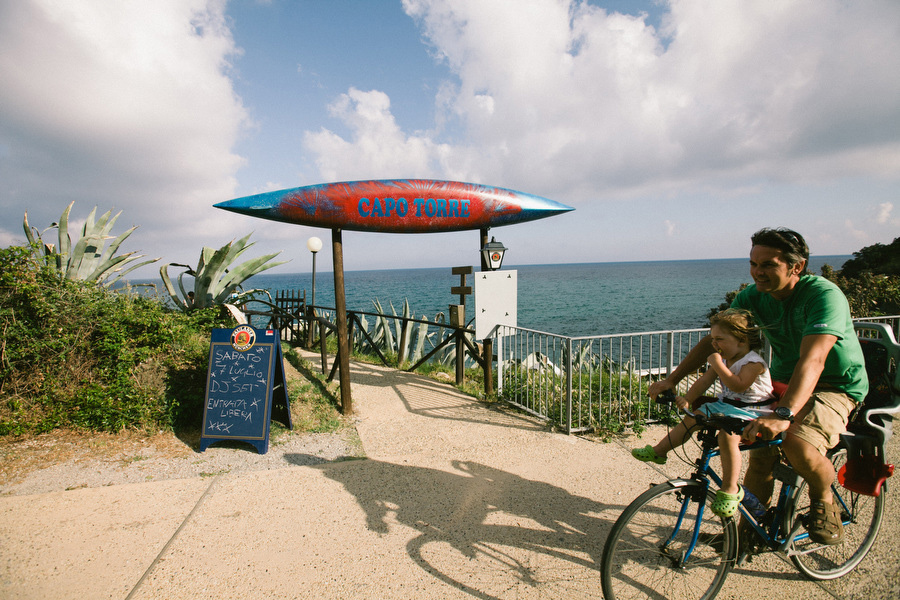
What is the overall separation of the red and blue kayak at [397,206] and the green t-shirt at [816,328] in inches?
148

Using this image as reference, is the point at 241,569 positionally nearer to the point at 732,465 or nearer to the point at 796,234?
the point at 732,465

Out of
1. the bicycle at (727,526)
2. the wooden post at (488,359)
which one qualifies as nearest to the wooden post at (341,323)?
the wooden post at (488,359)

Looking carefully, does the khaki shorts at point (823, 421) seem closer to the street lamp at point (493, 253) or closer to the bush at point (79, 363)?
the street lamp at point (493, 253)

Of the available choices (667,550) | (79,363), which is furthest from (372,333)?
(667,550)

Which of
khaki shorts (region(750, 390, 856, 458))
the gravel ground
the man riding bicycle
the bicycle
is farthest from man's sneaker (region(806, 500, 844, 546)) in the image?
the gravel ground

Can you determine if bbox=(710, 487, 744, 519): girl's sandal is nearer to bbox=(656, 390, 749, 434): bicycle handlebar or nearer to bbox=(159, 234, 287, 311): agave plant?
bbox=(656, 390, 749, 434): bicycle handlebar

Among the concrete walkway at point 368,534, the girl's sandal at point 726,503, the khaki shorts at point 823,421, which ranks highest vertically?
the khaki shorts at point 823,421

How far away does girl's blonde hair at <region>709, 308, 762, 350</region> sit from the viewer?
2.33 metres

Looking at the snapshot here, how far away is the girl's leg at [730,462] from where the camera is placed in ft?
6.92

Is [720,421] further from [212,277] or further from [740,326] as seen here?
[212,277]

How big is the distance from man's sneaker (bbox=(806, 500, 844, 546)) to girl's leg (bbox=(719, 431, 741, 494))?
57 cm

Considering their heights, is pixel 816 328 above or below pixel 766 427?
above

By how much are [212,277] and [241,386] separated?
115 inches

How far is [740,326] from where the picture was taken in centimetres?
232
